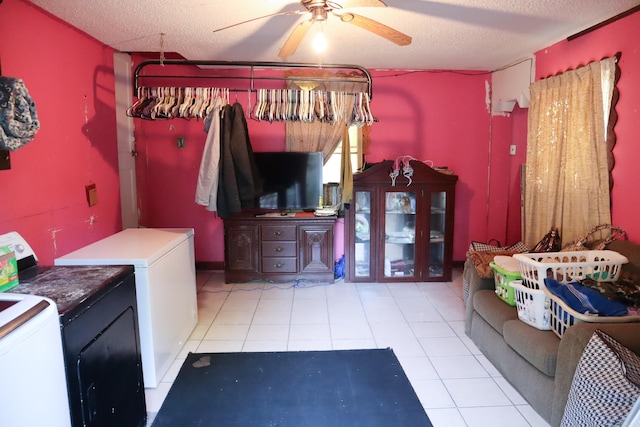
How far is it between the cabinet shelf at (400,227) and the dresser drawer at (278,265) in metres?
0.57

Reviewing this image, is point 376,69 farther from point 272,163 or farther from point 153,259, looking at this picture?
point 153,259

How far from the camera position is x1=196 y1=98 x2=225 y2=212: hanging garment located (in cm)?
280

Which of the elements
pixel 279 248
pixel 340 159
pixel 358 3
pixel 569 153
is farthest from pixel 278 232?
pixel 569 153

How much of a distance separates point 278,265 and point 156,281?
5.95ft

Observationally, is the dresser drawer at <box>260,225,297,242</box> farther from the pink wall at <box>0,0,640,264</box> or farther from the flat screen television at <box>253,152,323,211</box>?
the pink wall at <box>0,0,640,264</box>

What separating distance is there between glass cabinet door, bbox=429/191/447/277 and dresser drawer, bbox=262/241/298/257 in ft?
4.69

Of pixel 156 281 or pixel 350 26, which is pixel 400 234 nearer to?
pixel 350 26

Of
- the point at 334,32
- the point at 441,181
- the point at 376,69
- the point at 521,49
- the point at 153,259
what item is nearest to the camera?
the point at 153,259

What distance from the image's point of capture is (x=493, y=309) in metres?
2.45

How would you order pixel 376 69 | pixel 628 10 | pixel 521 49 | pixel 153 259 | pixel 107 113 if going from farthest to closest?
pixel 376 69
pixel 521 49
pixel 107 113
pixel 628 10
pixel 153 259

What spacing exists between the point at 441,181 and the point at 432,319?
1433 millimetres

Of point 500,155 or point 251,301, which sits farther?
point 500,155

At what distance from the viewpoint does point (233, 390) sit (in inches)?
87.5

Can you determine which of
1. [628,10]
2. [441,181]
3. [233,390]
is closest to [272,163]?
[441,181]
